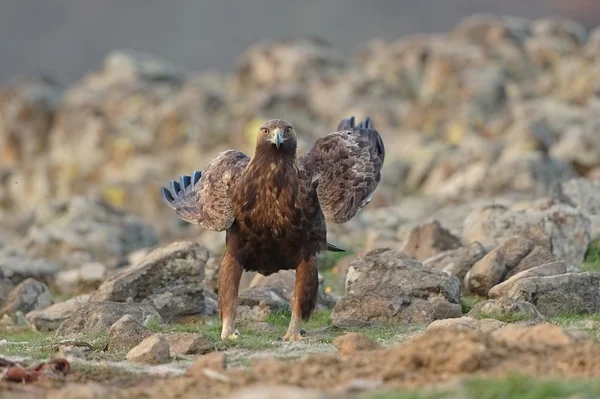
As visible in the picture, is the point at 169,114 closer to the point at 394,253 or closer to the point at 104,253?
the point at 104,253

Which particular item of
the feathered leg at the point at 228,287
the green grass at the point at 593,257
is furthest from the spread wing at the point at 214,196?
the green grass at the point at 593,257

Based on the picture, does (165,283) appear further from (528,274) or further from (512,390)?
(512,390)

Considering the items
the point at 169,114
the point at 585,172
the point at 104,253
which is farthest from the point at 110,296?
the point at 169,114

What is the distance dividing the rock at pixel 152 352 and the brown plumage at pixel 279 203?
92.0 inches

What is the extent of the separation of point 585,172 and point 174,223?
44.8ft

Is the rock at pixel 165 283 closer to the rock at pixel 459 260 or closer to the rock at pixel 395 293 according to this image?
the rock at pixel 395 293

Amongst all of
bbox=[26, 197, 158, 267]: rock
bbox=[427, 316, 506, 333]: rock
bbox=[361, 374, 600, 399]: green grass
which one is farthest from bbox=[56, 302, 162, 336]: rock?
bbox=[26, 197, 158, 267]: rock

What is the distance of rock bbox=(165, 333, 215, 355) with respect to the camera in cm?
1220

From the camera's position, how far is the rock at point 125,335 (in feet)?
41.6

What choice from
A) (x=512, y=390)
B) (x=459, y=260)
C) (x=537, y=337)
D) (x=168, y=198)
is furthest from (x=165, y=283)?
(x=512, y=390)

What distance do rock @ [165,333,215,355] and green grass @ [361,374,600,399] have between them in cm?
444

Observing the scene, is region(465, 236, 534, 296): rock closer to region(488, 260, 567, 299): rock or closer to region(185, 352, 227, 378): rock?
region(488, 260, 567, 299): rock

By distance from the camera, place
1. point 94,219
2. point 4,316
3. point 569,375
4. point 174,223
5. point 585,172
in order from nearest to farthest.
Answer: point 569,375
point 4,316
point 94,219
point 585,172
point 174,223

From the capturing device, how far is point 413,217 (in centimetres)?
2992
